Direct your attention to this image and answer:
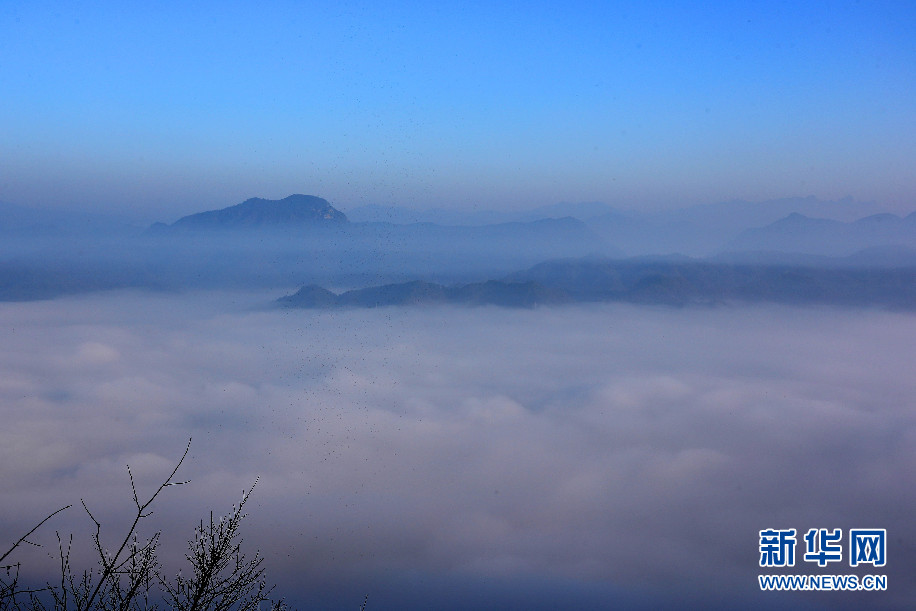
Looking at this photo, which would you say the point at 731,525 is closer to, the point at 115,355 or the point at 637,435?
the point at 637,435

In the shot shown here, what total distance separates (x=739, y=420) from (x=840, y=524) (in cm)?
5957

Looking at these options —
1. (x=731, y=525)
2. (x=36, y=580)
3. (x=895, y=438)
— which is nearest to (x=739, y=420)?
(x=895, y=438)

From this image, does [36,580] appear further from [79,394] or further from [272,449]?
[79,394]

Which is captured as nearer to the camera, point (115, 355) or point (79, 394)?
point (79, 394)

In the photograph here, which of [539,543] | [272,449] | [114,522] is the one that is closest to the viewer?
[114,522]

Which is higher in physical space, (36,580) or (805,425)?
(805,425)

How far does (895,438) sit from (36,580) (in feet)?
517

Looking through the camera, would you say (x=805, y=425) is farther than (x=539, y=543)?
Yes

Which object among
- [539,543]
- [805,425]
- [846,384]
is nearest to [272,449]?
[539,543]

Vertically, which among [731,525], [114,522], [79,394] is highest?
[79,394]

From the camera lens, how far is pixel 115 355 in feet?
626

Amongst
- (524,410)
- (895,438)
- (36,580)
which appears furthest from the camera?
(524,410)

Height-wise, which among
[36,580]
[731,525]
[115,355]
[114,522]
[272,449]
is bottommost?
[36,580]

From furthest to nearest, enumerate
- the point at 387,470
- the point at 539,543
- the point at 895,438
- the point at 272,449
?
1. the point at 895,438
2. the point at 272,449
3. the point at 387,470
4. the point at 539,543
